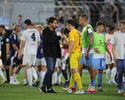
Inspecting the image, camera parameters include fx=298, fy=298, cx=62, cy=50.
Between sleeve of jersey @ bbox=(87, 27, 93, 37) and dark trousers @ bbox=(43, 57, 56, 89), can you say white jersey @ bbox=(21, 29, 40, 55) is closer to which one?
dark trousers @ bbox=(43, 57, 56, 89)

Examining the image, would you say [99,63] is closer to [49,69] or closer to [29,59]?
[49,69]

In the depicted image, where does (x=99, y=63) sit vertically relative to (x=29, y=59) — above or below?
below

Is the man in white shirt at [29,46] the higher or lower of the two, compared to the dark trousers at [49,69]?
higher

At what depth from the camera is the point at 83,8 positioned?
1650cm

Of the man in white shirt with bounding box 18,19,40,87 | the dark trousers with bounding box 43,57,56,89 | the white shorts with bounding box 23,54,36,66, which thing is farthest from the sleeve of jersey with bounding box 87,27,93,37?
the white shorts with bounding box 23,54,36,66

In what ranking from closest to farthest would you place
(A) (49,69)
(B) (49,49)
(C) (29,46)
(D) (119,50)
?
(A) (49,69) → (B) (49,49) → (D) (119,50) → (C) (29,46)

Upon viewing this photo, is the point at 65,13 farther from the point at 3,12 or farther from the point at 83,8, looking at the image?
the point at 3,12

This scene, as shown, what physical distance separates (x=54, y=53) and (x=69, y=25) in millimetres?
851

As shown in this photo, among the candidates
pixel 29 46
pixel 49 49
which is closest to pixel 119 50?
pixel 49 49

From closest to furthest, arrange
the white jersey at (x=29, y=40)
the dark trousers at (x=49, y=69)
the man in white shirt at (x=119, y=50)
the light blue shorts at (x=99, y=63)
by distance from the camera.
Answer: the dark trousers at (x=49, y=69) < the man in white shirt at (x=119, y=50) < the light blue shorts at (x=99, y=63) < the white jersey at (x=29, y=40)

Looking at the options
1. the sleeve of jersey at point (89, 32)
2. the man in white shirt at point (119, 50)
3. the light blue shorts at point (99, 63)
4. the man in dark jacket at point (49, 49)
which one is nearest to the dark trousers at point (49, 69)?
the man in dark jacket at point (49, 49)

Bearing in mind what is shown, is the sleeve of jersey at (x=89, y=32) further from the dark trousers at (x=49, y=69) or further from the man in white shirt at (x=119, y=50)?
the dark trousers at (x=49, y=69)

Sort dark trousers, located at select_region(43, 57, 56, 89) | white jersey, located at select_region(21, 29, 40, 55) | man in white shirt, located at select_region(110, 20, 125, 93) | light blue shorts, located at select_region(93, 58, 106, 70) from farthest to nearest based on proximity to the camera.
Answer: white jersey, located at select_region(21, 29, 40, 55)
light blue shorts, located at select_region(93, 58, 106, 70)
man in white shirt, located at select_region(110, 20, 125, 93)
dark trousers, located at select_region(43, 57, 56, 89)

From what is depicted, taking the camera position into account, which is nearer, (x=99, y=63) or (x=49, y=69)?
(x=49, y=69)
